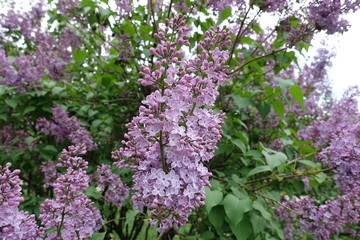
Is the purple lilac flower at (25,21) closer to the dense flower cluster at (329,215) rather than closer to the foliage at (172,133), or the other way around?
the foliage at (172,133)

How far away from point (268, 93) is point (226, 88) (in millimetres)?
619

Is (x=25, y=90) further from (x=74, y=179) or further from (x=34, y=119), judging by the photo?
(x=74, y=179)

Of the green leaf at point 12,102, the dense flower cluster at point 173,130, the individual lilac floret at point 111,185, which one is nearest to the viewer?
the dense flower cluster at point 173,130

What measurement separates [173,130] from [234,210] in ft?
3.67

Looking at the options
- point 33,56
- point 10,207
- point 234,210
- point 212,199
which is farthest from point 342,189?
point 33,56

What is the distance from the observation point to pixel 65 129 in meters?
3.51

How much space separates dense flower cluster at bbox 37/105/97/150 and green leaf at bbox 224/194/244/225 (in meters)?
1.78

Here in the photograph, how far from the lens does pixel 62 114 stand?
11.2ft

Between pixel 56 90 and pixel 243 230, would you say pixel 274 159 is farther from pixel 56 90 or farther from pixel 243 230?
pixel 56 90

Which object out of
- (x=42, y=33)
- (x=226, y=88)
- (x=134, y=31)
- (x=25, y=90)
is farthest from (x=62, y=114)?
(x=42, y=33)

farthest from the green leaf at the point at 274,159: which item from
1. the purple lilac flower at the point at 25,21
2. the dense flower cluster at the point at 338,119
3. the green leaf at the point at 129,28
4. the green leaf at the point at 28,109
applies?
the purple lilac flower at the point at 25,21

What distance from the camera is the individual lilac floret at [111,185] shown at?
2.78 meters

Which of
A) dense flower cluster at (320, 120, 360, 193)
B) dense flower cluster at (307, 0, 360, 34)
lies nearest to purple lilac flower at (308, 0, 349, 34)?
dense flower cluster at (307, 0, 360, 34)

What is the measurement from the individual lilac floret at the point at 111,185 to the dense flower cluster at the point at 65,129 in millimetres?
531
